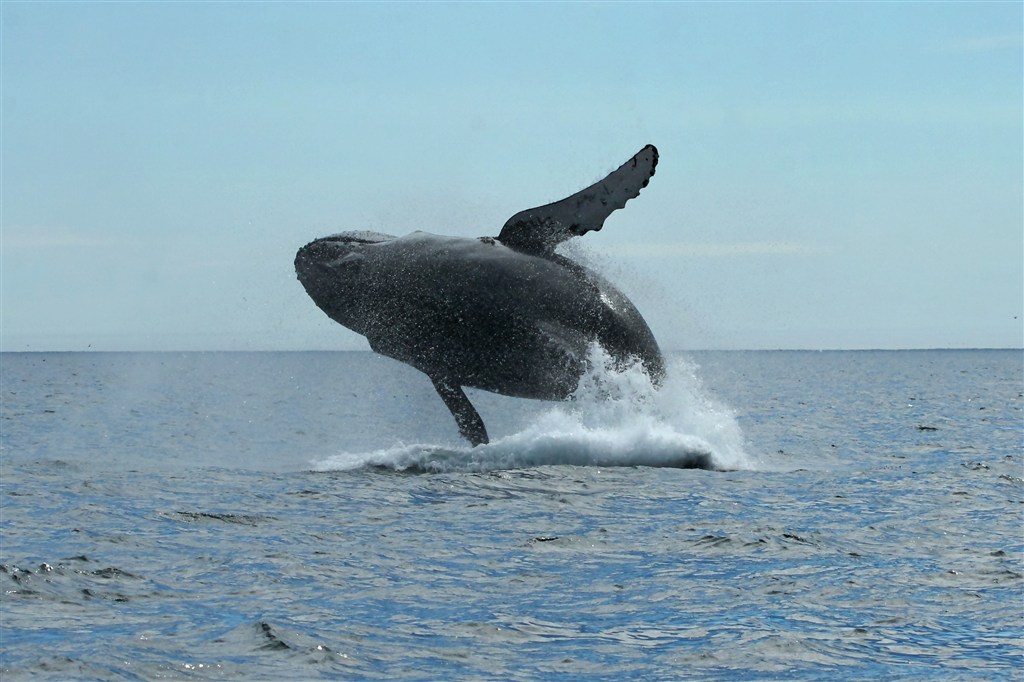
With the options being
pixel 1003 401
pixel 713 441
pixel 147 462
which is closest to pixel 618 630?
pixel 713 441

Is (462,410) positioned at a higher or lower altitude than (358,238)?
lower

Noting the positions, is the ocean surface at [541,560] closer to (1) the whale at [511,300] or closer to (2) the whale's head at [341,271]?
(1) the whale at [511,300]

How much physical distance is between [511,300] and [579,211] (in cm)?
146

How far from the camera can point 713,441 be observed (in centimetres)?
1933

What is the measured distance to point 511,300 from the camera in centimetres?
1594

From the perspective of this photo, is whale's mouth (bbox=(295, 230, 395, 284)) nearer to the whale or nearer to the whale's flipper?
the whale

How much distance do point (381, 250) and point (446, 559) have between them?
6.45 meters

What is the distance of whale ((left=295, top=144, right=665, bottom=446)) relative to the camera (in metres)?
16.0

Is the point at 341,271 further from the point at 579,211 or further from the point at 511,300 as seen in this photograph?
the point at 579,211

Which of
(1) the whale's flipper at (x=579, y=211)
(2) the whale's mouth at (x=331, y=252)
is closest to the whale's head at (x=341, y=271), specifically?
(2) the whale's mouth at (x=331, y=252)

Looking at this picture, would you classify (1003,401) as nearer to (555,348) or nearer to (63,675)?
(555,348)

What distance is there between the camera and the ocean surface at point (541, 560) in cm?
861

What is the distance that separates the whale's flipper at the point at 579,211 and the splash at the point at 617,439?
200 centimetres

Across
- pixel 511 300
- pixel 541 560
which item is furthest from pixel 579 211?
pixel 541 560
